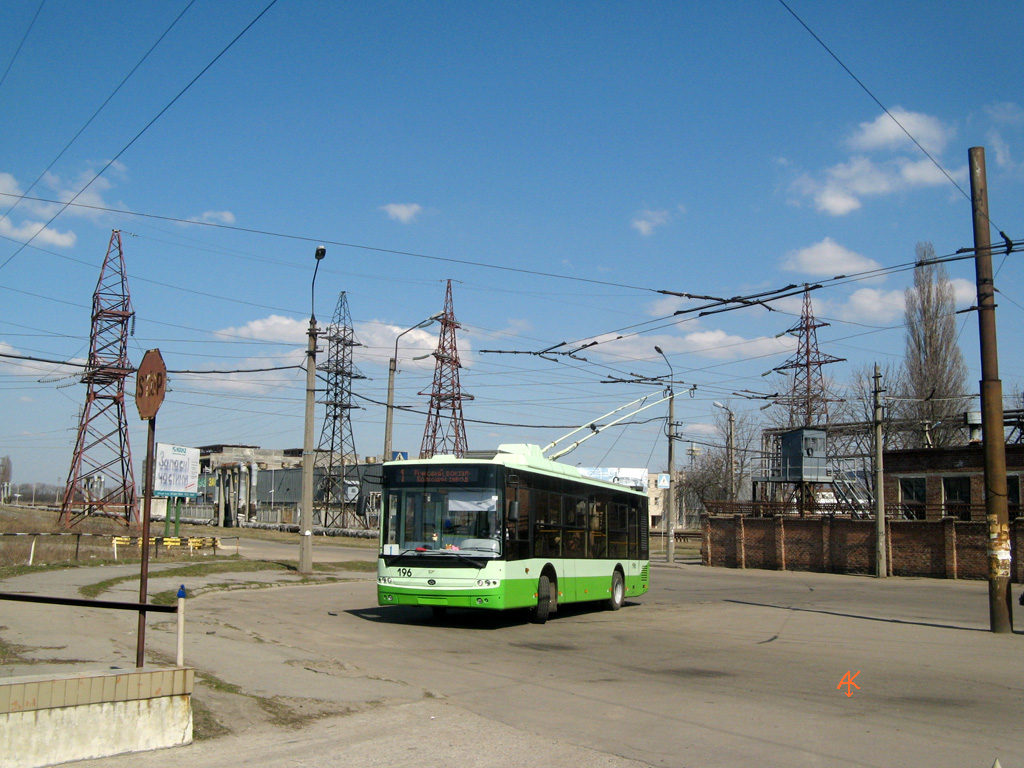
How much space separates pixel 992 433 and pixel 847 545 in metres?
→ 24.7

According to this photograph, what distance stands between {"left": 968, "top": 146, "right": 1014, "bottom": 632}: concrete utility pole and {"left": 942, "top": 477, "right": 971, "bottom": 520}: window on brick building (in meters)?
25.8

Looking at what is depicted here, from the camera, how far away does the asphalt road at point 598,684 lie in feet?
22.5

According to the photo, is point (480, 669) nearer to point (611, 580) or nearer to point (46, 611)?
point (46, 611)

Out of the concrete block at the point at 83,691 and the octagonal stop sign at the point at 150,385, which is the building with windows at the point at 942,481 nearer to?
the octagonal stop sign at the point at 150,385

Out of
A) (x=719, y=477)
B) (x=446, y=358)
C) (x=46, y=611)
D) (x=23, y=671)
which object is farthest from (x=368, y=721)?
(x=719, y=477)

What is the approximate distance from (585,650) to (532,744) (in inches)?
241

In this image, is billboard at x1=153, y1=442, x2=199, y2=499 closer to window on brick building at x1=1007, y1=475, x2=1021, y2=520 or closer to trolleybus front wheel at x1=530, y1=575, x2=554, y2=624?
trolleybus front wheel at x1=530, y1=575, x2=554, y2=624

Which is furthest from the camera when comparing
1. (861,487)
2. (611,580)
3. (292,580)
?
(861,487)

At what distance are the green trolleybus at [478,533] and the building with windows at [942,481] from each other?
2738 cm

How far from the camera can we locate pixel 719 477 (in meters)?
87.8

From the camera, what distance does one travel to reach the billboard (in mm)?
34625

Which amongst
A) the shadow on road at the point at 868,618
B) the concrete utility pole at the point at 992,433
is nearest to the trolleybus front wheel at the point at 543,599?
the shadow on road at the point at 868,618

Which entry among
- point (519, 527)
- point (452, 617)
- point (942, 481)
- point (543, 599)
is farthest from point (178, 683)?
point (942, 481)

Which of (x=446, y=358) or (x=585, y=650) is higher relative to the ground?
(x=446, y=358)
